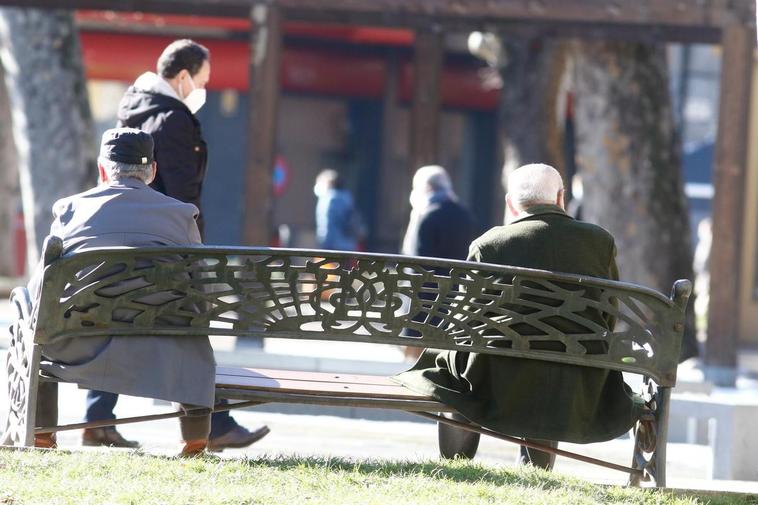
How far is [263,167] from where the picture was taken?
34.4 feet

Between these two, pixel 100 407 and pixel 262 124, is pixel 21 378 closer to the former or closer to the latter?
pixel 100 407

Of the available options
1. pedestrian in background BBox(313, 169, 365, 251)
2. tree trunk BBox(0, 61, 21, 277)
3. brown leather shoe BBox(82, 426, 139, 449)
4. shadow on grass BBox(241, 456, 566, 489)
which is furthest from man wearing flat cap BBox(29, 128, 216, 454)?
tree trunk BBox(0, 61, 21, 277)

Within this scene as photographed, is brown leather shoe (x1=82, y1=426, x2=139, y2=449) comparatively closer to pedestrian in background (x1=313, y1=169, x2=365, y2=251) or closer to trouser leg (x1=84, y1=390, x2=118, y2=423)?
trouser leg (x1=84, y1=390, x2=118, y2=423)

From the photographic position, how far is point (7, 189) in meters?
17.8

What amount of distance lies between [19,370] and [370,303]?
4.09 ft

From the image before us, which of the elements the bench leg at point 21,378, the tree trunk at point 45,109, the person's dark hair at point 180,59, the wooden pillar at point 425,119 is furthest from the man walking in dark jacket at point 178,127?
the tree trunk at point 45,109

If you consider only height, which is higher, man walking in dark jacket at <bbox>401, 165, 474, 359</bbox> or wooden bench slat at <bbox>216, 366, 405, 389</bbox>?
man walking in dark jacket at <bbox>401, 165, 474, 359</bbox>

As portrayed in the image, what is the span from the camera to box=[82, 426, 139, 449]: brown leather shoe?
6.00 m

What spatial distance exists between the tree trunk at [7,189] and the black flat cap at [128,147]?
12784 millimetres

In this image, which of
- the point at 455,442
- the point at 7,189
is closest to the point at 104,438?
the point at 455,442

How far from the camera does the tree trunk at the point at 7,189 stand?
1778 centimetres

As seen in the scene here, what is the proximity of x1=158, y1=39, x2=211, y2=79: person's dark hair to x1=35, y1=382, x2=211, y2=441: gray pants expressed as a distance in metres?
1.76

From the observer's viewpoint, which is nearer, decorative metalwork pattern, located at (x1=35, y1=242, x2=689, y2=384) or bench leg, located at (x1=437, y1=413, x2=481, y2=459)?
decorative metalwork pattern, located at (x1=35, y1=242, x2=689, y2=384)

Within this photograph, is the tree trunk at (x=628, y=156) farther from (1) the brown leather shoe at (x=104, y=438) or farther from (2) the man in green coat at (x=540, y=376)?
(2) the man in green coat at (x=540, y=376)
